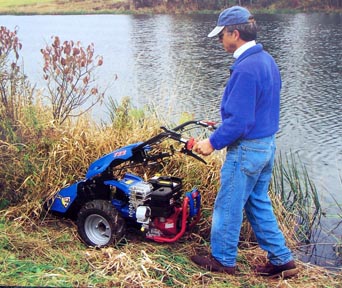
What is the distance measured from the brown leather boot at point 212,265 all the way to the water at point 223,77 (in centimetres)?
→ 144

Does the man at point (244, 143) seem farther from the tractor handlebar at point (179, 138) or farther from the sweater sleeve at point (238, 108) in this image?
the tractor handlebar at point (179, 138)

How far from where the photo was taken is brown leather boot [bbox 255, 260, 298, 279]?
4250 millimetres

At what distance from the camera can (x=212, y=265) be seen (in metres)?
4.25

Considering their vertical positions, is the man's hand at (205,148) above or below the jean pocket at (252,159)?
above

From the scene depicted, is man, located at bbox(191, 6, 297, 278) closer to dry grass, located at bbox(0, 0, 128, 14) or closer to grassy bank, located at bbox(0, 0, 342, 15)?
grassy bank, located at bbox(0, 0, 342, 15)

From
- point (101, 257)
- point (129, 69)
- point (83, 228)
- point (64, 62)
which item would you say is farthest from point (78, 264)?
point (129, 69)

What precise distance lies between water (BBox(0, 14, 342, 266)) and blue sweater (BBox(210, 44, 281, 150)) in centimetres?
196

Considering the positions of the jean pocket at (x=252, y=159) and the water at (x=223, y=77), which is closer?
the jean pocket at (x=252, y=159)

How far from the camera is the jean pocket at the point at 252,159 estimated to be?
3.96m

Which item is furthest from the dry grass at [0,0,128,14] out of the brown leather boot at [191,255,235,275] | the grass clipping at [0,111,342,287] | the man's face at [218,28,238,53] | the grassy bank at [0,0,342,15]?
the brown leather boot at [191,255,235,275]

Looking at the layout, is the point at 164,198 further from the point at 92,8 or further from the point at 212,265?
the point at 92,8

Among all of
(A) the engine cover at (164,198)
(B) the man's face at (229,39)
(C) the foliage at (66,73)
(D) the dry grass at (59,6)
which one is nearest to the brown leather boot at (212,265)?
(A) the engine cover at (164,198)

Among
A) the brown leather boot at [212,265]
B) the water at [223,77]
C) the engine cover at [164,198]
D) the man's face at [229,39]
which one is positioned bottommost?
the water at [223,77]

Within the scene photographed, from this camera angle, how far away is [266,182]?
4.24 m
